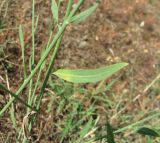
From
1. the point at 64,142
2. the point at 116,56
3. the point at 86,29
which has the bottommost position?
the point at 64,142

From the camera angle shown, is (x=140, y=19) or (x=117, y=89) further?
(x=140, y=19)

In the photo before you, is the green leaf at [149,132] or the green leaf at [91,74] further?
the green leaf at [149,132]

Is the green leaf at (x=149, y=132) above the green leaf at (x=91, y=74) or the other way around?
the other way around

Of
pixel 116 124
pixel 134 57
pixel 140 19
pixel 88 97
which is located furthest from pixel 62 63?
pixel 140 19

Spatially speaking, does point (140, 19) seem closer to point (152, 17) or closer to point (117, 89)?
point (152, 17)

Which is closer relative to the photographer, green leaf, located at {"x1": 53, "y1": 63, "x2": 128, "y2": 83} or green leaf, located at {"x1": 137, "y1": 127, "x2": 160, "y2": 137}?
green leaf, located at {"x1": 53, "y1": 63, "x2": 128, "y2": 83}

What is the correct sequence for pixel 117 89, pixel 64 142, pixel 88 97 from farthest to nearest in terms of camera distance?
1. pixel 117 89
2. pixel 88 97
3. pixel 64 142

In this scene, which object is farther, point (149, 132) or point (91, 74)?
point (149, 132)

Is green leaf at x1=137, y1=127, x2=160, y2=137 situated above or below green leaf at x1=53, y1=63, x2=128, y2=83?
below
